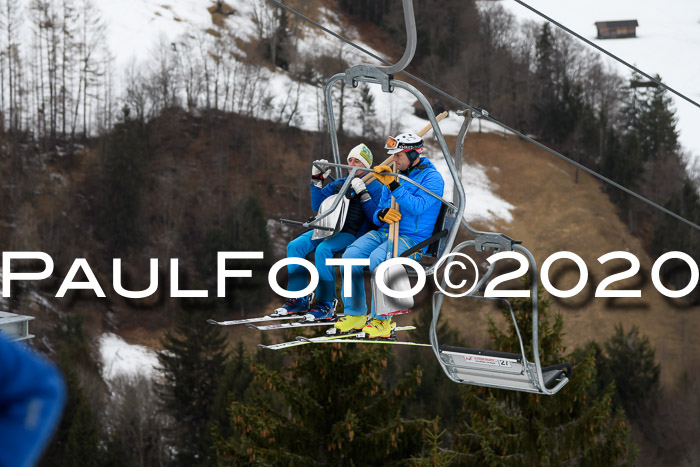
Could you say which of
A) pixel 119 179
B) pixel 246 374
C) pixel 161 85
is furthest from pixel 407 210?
pixel 161 85

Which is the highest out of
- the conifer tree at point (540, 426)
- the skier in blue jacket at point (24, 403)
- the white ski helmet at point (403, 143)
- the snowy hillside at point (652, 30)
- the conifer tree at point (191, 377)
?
the snowy hillside at point (652, 30)

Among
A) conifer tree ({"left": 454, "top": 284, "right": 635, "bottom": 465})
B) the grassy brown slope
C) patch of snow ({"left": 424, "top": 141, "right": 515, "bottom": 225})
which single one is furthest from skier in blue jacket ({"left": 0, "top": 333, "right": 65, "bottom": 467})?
patch of snow ({"left": 424, "top": 141, "right": 515, "bottom": 225})

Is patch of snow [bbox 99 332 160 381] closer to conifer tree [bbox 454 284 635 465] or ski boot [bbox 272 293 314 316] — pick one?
conifer tree [bbox 454 284 635 465]

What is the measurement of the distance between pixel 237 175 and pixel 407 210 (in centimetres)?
5803

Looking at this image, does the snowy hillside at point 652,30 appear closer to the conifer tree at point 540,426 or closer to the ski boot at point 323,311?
the conifer tree at point 540,426

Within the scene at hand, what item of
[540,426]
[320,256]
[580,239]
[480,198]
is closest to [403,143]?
[320,256]

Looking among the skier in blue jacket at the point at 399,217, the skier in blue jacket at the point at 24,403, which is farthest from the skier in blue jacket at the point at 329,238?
the skier in blue jacket at the point at 24,403

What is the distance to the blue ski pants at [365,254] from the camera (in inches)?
312

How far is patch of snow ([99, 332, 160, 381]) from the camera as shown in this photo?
51.6 meters

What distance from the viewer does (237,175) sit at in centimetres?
6519

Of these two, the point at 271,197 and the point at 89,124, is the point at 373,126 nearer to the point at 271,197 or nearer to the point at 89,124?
the point at 271,197

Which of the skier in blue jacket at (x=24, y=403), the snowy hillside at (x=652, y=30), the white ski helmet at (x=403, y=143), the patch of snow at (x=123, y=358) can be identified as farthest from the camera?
the snowy hillside at (x=652, y=30)

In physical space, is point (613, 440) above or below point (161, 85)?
below

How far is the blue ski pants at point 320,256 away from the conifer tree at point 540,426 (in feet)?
35.4
